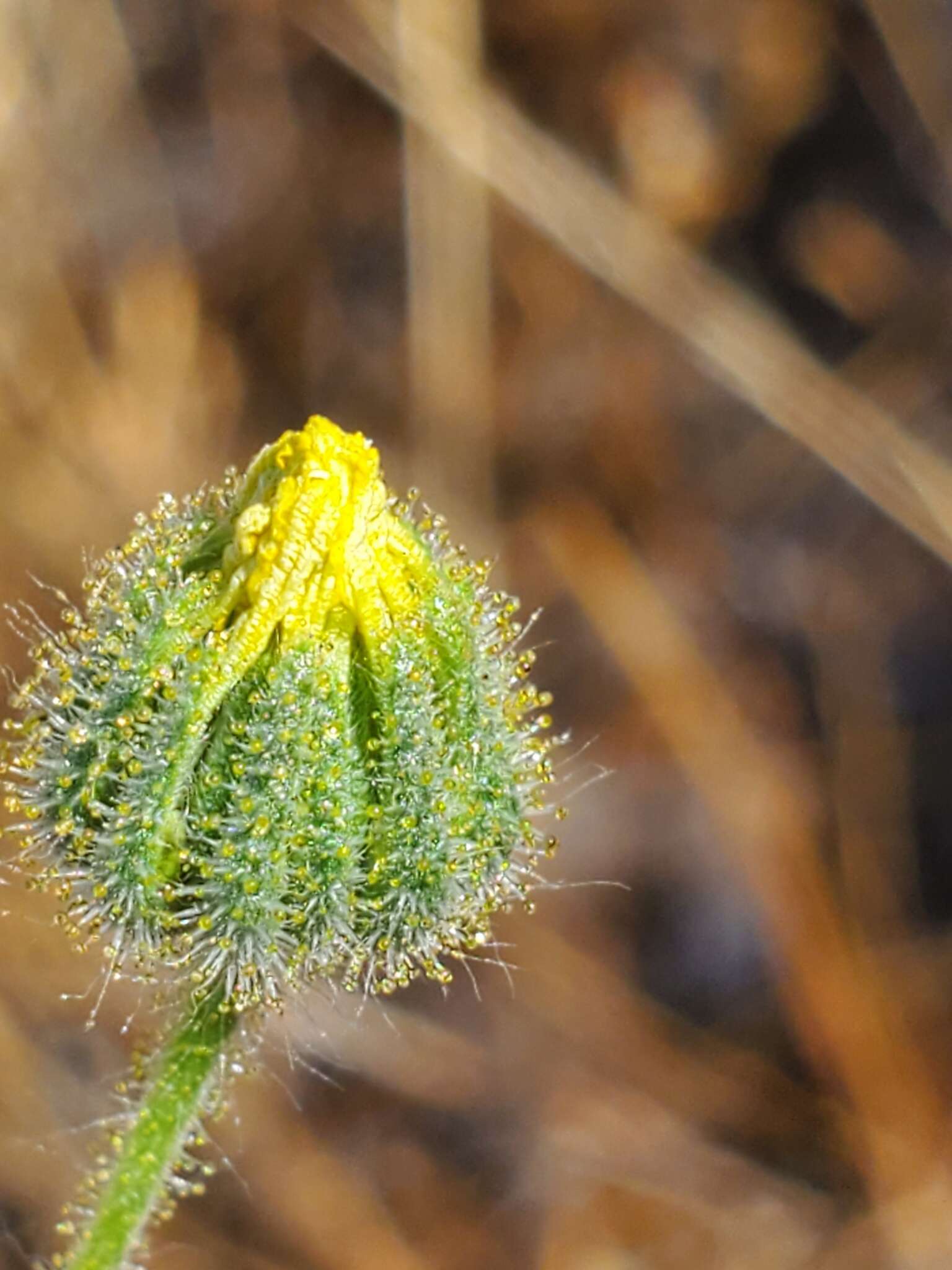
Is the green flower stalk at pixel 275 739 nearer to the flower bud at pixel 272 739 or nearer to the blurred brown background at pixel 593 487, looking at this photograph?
the flower bud at pixel 272 739

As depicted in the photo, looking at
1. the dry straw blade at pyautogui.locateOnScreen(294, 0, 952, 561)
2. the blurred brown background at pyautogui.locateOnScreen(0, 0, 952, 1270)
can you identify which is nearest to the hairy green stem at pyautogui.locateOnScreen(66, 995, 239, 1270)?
the blurred brown background at pyautogui.locateOnScreen(0, 0, 952, 1270)

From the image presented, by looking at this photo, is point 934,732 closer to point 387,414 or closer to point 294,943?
point 387,414

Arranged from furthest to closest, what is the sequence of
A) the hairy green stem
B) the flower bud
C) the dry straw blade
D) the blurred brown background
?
the dry straw blade, the blurred brown background, the hairy green stem, the flower bud

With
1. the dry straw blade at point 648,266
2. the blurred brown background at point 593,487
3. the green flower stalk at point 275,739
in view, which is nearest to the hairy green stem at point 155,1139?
the green flower stalk at point 275,739

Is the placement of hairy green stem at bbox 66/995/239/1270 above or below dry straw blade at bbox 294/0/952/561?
below

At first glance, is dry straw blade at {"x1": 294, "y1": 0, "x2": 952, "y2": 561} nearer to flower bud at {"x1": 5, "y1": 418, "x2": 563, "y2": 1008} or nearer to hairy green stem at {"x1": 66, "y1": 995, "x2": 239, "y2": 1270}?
flower bud at {"x1": 5, "y1": 418, "x2": 563, "y2": 1008}

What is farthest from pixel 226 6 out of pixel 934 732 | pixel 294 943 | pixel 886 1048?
pixel 886 1048

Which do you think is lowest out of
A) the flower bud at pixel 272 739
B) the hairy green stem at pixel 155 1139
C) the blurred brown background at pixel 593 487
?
the hairy green stem at pixel 155 1139
